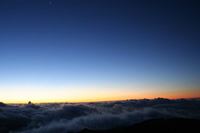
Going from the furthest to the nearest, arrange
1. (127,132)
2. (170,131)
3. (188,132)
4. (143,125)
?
(143,125) → (127,132) → (170,131) → (188,132)

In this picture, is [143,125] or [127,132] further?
[143,125]

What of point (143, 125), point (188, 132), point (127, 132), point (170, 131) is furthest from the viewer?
point (143, 125)

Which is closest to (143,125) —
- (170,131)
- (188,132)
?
(170,131)

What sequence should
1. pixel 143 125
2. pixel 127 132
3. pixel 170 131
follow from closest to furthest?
pixel 170 131 → pixel 127 132 → pixel 143 125

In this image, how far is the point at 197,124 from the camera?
572ft

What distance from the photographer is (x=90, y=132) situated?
556ft

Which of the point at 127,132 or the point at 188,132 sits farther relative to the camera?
the point at 127,132

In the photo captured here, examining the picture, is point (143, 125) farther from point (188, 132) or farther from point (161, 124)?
point (188, 132)

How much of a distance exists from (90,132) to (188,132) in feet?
412

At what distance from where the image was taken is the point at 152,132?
16838cm

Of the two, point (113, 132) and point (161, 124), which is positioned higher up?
point (161, 124)

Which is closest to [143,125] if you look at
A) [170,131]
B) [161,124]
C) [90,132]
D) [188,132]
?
[161,124]

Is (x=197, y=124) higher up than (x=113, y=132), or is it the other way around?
(x=197, y=124)

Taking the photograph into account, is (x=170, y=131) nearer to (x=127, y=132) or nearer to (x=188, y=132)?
(x=188, y=132)
